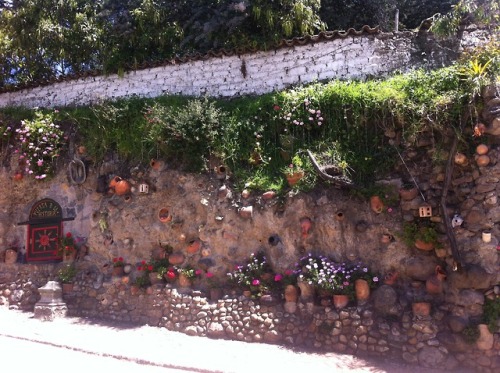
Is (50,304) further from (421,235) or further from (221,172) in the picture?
(421,235)

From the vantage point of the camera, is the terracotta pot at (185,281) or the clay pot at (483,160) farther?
the terracotta pot at (185,281)

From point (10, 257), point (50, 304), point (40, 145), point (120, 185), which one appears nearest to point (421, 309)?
point (120, 185)

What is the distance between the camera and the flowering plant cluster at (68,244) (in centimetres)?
924

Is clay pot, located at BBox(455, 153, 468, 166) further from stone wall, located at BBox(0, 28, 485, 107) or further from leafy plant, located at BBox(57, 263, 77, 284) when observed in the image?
leafy plant, located at BBox(57, 263, 77, 284)

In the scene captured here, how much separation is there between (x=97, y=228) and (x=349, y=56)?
6.00 meters

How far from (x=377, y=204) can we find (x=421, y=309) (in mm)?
1617

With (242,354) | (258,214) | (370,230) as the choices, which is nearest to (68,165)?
(258,214)

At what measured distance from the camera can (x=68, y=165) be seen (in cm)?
984

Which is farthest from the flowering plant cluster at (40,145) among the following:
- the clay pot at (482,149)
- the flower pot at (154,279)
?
the clay pot at (482,149)

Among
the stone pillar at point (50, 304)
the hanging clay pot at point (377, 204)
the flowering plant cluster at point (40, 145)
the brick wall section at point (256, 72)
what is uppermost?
the brick wall section at point (256, 72)

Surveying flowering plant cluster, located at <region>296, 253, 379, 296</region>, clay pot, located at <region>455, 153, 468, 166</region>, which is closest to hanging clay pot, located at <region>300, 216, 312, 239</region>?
flowering plant cluster, located at <region>296, 253, 379, 296</region>

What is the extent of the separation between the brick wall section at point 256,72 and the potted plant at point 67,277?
12.3 feet

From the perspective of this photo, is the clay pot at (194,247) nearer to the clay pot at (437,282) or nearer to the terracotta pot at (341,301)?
the terracotta pot at (341,301)

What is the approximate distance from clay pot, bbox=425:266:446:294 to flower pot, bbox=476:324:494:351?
2.38 ft
